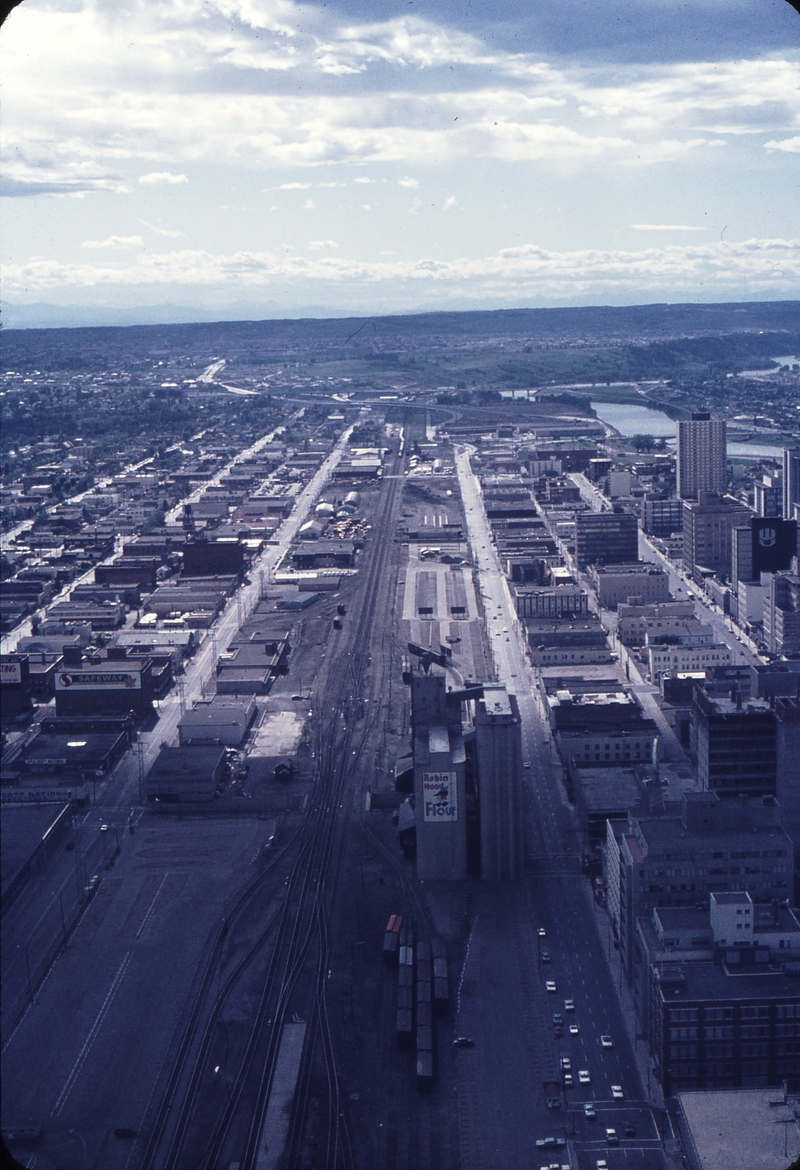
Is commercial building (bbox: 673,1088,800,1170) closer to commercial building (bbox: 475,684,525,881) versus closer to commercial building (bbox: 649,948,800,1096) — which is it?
commercial building (bbox: 649,948,800,1096)

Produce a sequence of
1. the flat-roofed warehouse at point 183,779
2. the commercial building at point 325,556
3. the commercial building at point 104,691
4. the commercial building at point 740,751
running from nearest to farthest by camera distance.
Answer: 1. the commercial building at point 740,751
2. the flat-roofed warehouse at point 183,779
3. the commercial building at point 104,691
4. the commercial building at point 325,556

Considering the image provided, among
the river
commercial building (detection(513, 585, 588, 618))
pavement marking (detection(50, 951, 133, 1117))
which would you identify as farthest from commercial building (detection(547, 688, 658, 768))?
the river

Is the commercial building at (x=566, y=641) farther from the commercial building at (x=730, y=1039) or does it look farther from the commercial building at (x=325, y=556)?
the commercial building at (x=730, y=1039)

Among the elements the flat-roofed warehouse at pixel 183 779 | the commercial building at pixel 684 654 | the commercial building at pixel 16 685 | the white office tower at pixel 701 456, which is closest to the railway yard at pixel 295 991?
the flat-roofed warehouse at pixel 183 779

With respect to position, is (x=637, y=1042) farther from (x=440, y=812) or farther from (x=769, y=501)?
(x=769, y=501)

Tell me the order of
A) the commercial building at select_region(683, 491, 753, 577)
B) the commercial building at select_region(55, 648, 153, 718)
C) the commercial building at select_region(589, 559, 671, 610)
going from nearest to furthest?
1. the commercial building at select_region(55, 648, 153, 718)
2. the commercial building at select_region(589, 559, 671, 610)
3. the commercial building at select_region(683, 491, 753, 577)

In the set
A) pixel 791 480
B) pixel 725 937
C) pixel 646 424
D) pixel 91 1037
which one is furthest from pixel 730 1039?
pixel 646 424
